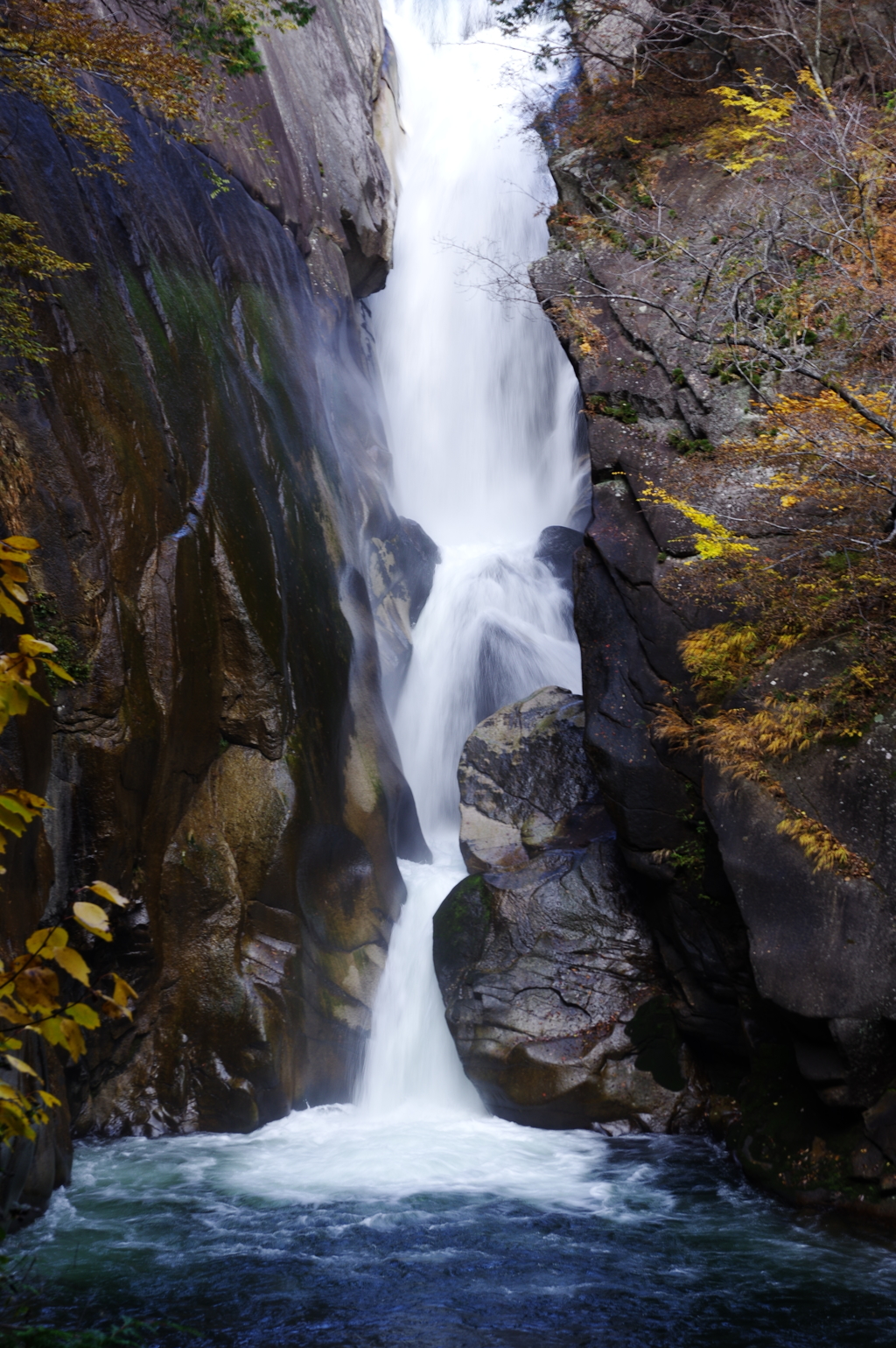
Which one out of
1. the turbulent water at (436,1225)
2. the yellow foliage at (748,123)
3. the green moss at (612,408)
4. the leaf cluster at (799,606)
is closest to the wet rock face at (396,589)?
the turbulent water at (436,1225)

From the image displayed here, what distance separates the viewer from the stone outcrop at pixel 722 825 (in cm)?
681

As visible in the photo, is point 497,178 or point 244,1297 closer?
point 244,1297

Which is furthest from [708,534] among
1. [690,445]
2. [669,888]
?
[669,888]

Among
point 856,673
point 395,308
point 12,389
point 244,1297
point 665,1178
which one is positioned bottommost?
point 244,1297

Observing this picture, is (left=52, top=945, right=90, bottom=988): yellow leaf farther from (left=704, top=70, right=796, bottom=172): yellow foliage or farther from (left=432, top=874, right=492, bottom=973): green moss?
(left=704, top=70, right=796, bottom=172): yellow foliage

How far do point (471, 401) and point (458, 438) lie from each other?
40.5 inches

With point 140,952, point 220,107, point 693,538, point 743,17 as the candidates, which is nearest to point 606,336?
point 693,538

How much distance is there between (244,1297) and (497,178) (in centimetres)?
2553

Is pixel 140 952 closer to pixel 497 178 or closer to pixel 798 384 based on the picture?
pixel 798 384

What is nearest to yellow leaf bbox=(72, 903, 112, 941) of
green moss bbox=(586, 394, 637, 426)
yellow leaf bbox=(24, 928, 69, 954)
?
yellow leaf bbox=(24, 928, 69, 954)

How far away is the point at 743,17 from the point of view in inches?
537

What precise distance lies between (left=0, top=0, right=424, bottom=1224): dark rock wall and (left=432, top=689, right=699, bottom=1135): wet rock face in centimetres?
154

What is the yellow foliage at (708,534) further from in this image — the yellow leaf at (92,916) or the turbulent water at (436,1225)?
the yellow leaf at (92,916)

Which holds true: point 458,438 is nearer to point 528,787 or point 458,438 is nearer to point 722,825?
point 528,787
